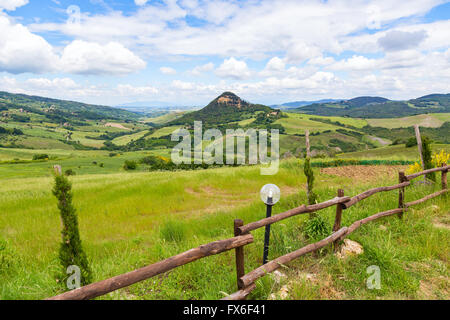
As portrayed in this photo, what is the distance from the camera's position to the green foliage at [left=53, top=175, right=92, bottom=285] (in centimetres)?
405

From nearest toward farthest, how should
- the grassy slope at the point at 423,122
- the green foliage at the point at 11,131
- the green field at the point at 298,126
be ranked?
the green field at the point at 298,126 → the grassy slope at the point at 423,122 → the green foliage at the point at 11,131

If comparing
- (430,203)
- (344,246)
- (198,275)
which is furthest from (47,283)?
(430,203)

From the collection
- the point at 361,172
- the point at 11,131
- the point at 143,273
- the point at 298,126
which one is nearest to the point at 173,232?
the point at 143,273

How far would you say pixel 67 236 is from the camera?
161 inches

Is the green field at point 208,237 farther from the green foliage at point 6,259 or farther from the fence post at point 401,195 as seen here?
the fence post at point 401,195

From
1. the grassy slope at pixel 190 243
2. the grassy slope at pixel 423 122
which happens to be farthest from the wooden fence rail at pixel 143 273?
the grassy slope at pixel 423 122

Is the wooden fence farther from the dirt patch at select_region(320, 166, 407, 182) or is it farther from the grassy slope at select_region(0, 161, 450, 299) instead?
the dirt patch at select_region(320, 166, 407, 182)

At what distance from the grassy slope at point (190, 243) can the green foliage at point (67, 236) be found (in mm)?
357

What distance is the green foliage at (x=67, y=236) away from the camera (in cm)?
405

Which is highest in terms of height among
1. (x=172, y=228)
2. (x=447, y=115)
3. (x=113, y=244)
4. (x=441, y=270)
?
(x=447, y=115)

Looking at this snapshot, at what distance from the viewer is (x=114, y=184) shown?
48.3 ft

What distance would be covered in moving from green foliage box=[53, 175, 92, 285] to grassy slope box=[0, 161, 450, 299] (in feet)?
1.17

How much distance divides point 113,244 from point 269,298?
5.16 m
